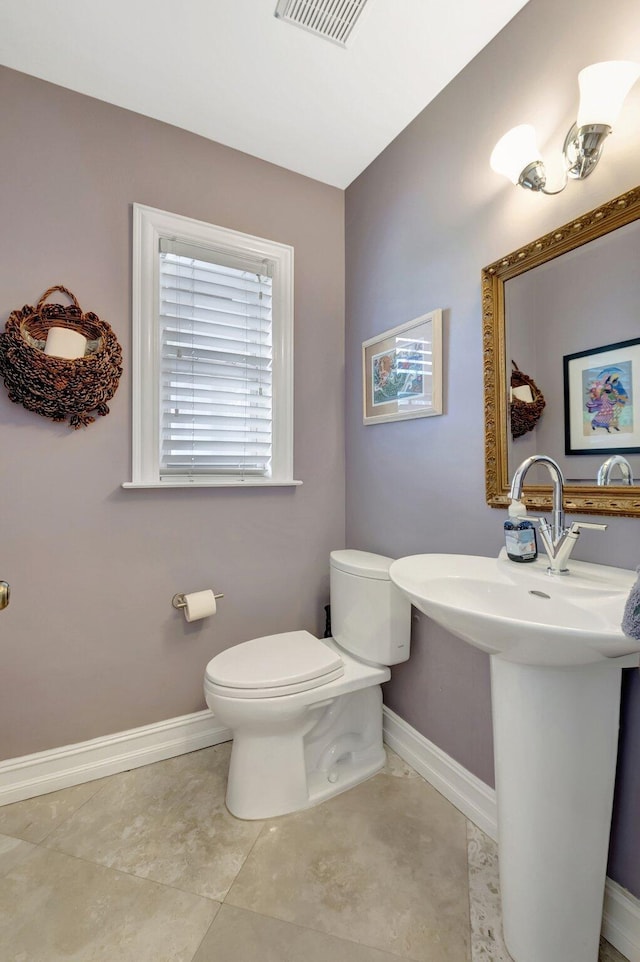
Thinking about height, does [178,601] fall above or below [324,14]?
below

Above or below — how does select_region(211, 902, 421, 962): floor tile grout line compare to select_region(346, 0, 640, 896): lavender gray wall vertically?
below

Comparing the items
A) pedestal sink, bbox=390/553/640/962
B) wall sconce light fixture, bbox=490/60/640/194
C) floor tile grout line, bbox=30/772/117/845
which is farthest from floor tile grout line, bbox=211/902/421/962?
wall sconce light fixture, bbox=490/60/640/194

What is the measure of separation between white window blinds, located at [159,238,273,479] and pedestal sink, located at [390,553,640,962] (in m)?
1.08

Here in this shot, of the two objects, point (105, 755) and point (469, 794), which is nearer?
point (469, 794)

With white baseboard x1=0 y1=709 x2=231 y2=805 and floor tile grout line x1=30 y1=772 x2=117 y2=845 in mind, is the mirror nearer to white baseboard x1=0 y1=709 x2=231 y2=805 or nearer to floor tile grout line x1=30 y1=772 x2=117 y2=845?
white baseboard x1=0 y1=709 x2=231 y2=805

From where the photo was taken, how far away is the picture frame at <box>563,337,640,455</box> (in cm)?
102

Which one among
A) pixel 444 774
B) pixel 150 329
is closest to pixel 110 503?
pixel 150 329

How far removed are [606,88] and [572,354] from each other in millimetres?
563

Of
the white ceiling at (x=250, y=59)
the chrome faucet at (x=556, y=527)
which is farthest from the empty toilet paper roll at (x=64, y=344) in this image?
the chrome faucet at (x=556, y=527)

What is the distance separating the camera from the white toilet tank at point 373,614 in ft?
5.24

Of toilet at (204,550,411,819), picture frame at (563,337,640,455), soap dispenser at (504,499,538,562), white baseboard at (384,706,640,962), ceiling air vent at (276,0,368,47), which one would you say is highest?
ceiling air vent at (276,0,368,47)

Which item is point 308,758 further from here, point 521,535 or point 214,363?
point 214,363

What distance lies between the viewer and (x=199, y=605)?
168 centimetres

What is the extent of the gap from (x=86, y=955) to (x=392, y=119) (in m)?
2.70
